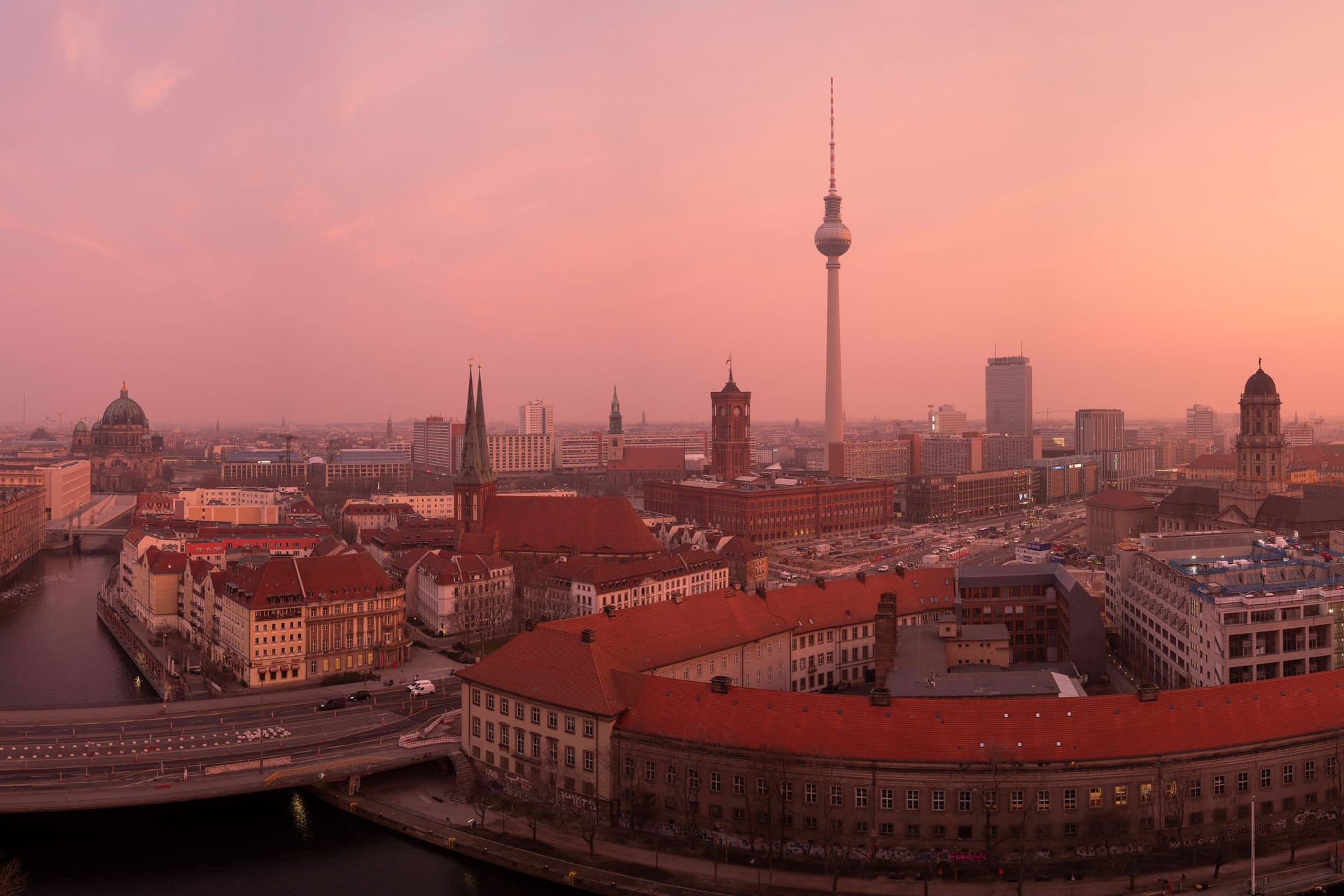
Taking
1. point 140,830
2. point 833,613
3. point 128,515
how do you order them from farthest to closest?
point 128,515, point 833,613, point 140,830

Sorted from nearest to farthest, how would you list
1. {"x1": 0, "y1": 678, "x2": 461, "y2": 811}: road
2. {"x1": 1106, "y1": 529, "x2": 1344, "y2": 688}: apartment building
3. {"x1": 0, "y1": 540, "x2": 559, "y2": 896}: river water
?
1. {"x1": 0, "y1": 540, "x2": 559, "y2": 896}: river water
2. {"x1": 0, "y1": 678, "x2": 461, "y2": 811}: road
3. {"x1": 1106, "y1": 529, "x2": 1344, "y2": 688}: apartment building

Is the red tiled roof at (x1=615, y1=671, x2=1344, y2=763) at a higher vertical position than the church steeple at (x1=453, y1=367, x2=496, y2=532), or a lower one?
lower

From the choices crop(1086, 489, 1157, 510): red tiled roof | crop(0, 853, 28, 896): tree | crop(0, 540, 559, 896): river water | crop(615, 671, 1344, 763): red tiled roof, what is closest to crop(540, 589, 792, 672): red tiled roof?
crop(615, 671, 1344, 763): red tiled roof

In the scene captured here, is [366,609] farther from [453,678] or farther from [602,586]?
[602,586]

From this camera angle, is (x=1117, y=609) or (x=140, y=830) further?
(x=1117, y=609)

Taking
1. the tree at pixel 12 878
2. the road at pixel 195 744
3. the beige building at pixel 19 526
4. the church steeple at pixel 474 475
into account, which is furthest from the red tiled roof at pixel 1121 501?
the beige building at pixel 19 526

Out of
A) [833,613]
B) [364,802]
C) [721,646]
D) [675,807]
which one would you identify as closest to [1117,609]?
[833,613]

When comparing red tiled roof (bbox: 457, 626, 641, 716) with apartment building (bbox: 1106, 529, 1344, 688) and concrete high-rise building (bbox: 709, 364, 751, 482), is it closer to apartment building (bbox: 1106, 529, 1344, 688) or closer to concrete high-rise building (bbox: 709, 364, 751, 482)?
apartment building (bbox: 1106, 529, 1344, 688)
